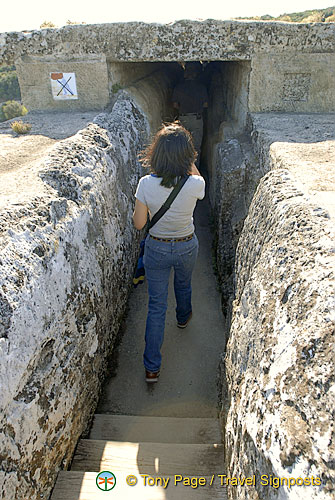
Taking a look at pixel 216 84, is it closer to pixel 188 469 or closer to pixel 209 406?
pixel 209 406

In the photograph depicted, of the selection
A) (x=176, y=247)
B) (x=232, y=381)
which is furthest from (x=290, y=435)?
(x=176, y=247)

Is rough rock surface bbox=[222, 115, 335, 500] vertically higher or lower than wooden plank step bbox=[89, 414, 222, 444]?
higher

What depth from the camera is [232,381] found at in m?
1.96

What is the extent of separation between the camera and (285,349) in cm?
129

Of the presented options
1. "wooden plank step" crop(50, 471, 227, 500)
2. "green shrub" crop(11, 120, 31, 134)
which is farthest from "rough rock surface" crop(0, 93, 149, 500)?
"green shrub" crop(11, 120, 31, 134)

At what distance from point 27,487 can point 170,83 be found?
7.35 meters

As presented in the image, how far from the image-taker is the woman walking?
2322mm

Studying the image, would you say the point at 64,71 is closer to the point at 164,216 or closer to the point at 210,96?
the point at 164,216

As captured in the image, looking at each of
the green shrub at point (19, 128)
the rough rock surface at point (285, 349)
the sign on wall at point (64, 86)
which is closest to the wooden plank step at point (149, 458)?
the rough rock surface at point (285, 349)

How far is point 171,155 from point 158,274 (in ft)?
2.74

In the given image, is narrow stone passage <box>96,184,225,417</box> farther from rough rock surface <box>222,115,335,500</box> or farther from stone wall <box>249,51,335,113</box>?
stone wall <box>249,51,335,113</box>

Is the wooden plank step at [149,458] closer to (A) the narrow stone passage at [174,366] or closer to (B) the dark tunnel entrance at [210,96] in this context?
(A) the narrow stone passage at [174,366]

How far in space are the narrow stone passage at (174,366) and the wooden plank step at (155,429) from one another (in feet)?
0.58

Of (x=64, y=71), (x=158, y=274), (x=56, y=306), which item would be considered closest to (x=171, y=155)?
(x=158, y=274)
